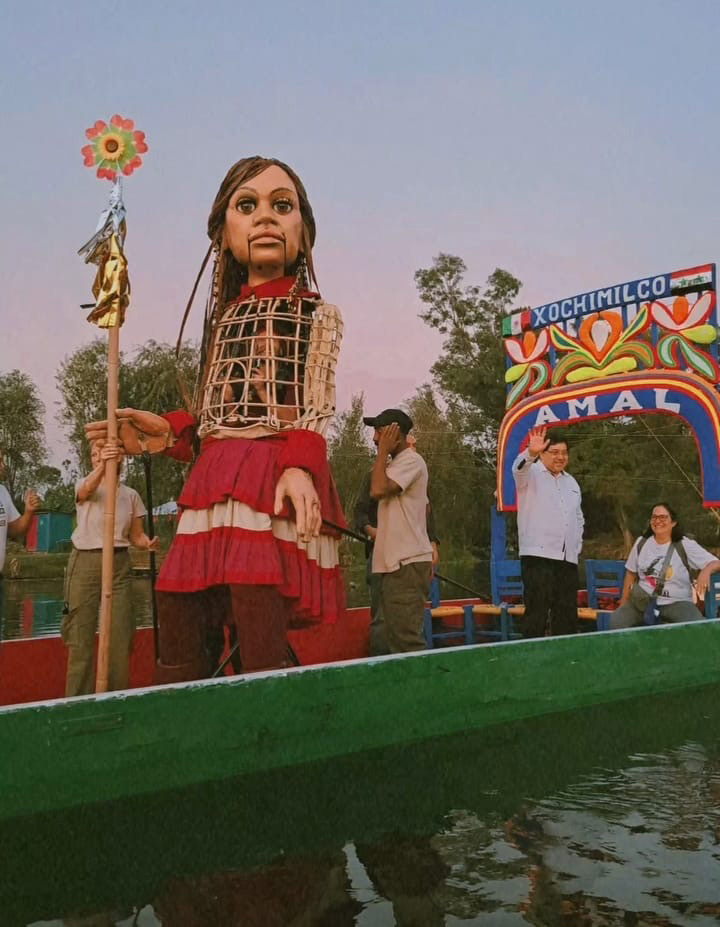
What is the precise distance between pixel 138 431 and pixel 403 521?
1305 millimetres

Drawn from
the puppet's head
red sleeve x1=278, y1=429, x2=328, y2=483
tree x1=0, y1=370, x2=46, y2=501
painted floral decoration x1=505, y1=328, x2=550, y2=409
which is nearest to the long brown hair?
the puppet's head

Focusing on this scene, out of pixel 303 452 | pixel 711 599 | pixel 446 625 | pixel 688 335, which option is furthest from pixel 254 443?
pixel 688 335

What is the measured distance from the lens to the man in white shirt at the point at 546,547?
4.77 metres

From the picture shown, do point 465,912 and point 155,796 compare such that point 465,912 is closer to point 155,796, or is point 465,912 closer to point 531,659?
point 155,796

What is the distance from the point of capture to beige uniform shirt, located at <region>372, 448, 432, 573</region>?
13.5 feet

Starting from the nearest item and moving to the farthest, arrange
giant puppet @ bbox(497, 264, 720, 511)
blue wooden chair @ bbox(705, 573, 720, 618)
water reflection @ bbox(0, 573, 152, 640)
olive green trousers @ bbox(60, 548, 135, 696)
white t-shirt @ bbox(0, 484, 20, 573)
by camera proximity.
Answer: olive green trousers @ bbox(60, 548, 135, 696), white t-shirt @ bbox(0, 484, 20, 573), blue wooden chair @ bbox(705, 573, 720, 618), giant puppet @ bbox(497, 264, 720, 511), water reflection @ bbox(0, 573, 152, 640)

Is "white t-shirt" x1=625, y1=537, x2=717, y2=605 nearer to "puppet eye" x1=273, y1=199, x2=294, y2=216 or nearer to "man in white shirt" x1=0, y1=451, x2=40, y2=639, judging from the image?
"puppet eye" x1=273, y1=199, x2=294, y2=216

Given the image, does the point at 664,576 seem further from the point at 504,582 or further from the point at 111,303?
the point at 111,303

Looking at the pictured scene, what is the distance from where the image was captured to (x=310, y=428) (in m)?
3.23

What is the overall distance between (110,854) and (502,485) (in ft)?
14.3

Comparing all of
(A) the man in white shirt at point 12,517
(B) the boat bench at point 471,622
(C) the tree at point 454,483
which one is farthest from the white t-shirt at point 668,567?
(C) the tree at point 454,483

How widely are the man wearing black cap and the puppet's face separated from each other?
1.02 metres

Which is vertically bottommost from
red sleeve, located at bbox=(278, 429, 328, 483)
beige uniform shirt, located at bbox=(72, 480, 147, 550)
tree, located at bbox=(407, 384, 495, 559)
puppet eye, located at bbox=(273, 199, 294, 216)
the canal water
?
the canal water

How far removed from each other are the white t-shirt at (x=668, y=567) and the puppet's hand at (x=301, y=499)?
279cm
